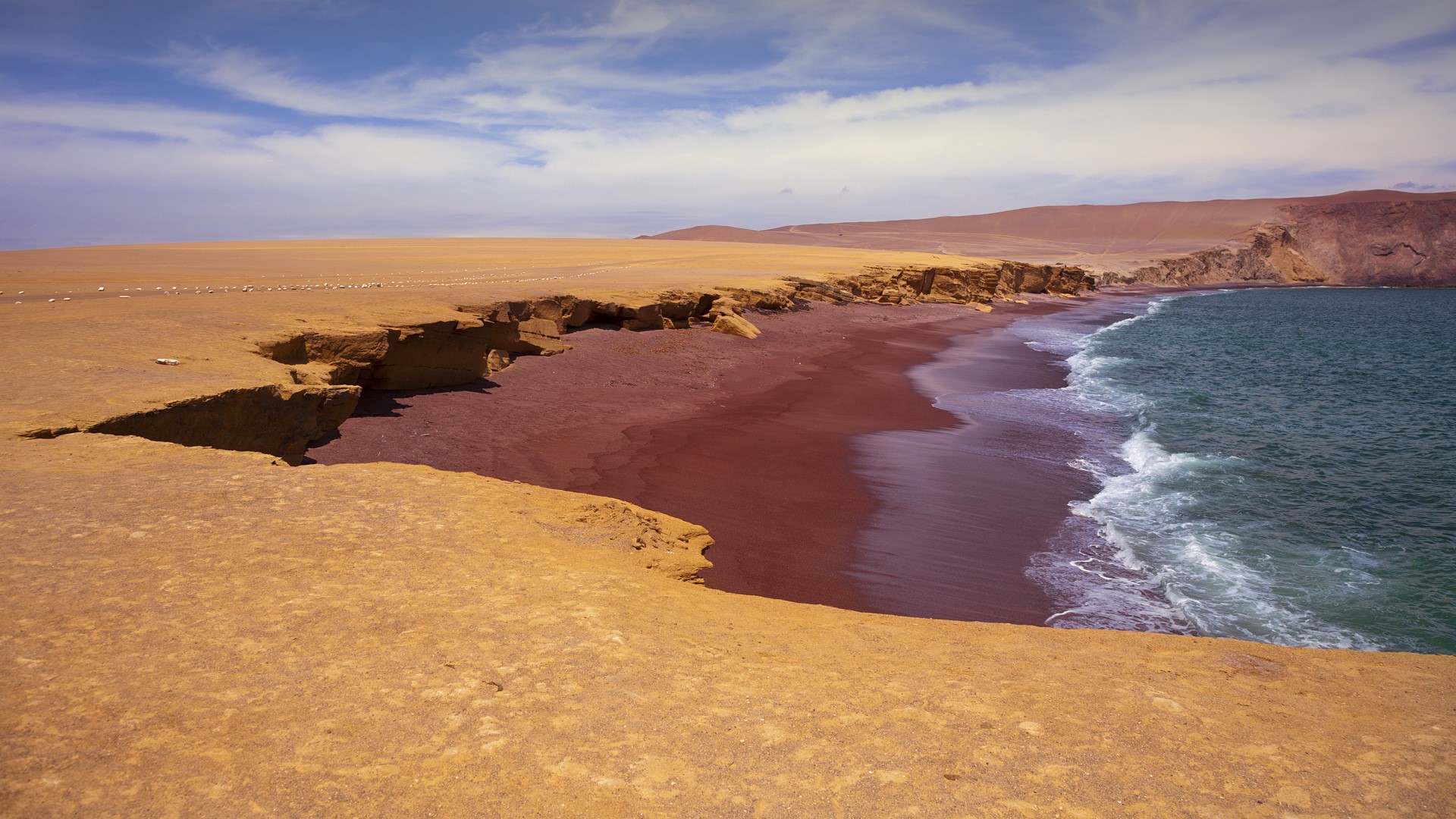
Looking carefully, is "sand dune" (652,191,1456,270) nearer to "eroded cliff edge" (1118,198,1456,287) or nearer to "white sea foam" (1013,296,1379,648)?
"eroded cliff edge" (1118,198,1456,287)

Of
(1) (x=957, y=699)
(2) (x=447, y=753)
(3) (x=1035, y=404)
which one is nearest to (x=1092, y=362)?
(3) (x=1035, y=404)

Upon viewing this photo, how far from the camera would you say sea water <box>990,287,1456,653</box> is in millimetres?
7879

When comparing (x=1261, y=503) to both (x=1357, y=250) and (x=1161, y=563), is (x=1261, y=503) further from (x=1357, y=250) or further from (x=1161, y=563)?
(x=1357, y=250)

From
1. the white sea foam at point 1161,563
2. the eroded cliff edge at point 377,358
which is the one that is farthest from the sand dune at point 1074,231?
the white sea foam at point 1161,563

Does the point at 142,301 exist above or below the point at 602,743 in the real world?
above

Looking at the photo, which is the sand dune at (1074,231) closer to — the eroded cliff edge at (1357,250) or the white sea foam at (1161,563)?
the eroded cliff edge at (1357,250)

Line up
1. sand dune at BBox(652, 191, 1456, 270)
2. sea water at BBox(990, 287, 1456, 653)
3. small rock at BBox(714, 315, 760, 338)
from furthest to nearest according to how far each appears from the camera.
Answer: sand dune at BBox(652, 191, 1456, 270), small rock at BBox(714, 315, 760, 338), sea water at BBox(990, 287, 1456, 653)

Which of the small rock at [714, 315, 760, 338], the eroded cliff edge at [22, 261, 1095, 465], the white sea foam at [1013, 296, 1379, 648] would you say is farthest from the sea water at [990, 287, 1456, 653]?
the eroded cliff edge at [22, 261, 1095, 465]

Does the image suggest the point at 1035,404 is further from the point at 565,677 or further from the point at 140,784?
the point at 140,784

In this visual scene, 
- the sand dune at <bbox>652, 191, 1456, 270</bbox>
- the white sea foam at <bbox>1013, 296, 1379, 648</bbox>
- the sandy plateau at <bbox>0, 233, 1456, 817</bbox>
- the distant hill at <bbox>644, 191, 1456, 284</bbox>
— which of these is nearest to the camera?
the sandy plateau at <bbox>0, 233, 1456, 817</bbox>

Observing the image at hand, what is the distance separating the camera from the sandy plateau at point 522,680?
3078 mm

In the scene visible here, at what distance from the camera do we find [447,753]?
10.5ft

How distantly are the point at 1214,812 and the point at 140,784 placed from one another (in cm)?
394

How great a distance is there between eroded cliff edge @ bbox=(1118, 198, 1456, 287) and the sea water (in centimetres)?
8865
